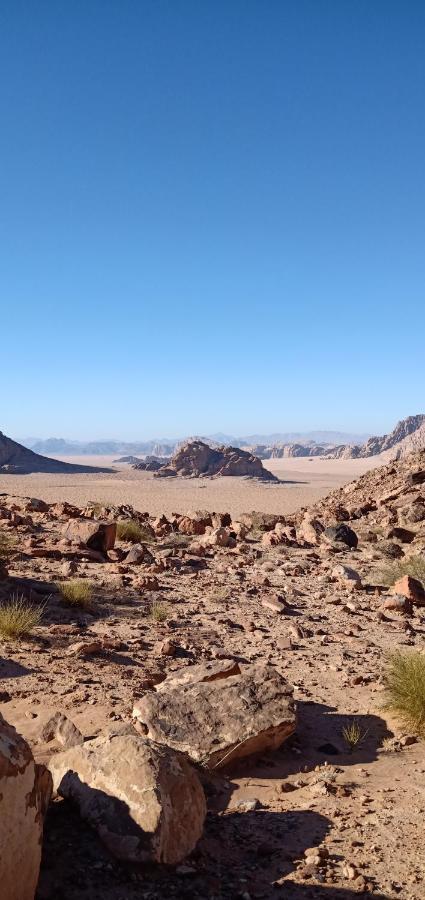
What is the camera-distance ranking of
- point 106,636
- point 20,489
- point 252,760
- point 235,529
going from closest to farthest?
1. point 252,760
2. point 106,636
3. point 235,529
4. point 20,489

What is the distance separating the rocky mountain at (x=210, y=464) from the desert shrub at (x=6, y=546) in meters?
50.6

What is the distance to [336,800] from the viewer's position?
4.38 m

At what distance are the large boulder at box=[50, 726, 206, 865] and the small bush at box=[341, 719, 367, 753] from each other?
68.8 inches

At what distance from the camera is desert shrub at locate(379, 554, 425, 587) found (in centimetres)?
1124

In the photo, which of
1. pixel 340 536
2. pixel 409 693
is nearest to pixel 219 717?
pixel 409 693

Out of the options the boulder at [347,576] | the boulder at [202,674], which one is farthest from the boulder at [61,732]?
the boulder at [347,576]

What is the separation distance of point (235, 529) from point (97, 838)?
12.4m

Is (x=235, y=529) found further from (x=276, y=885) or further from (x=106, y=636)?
(x=276, y=885)

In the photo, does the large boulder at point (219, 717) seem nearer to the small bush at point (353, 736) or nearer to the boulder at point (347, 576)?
the small bush at point (353, 736)

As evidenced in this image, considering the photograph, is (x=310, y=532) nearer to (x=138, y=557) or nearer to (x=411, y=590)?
(x=138, y=557)

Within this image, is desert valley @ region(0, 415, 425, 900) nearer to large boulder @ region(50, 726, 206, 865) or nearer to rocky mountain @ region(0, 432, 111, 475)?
large boulder @ region(50, 726, 206, 865)

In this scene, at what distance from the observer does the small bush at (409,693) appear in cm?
549

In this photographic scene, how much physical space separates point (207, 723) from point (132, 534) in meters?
9.40

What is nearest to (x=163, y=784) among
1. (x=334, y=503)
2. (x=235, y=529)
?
(x=235, y=529)
